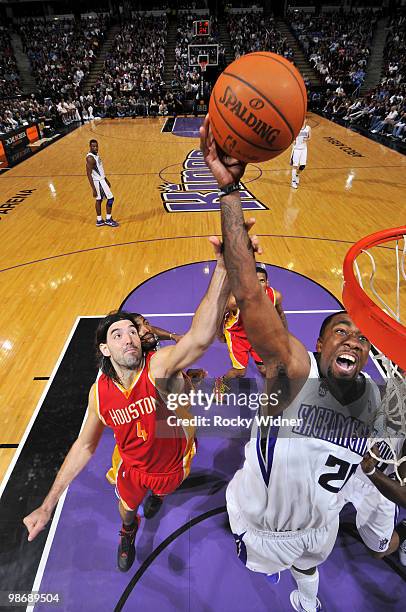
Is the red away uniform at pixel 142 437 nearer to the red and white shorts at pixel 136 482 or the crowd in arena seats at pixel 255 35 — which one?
the red and white shorts at pixel 136 482

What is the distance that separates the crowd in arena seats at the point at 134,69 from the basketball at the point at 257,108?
21.4 metres

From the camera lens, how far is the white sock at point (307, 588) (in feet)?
7.40

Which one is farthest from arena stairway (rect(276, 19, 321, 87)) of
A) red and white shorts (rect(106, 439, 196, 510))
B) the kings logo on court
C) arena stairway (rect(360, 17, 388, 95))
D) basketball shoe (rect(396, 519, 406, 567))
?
red and white shorts (rect(106, 439, 196, 510))

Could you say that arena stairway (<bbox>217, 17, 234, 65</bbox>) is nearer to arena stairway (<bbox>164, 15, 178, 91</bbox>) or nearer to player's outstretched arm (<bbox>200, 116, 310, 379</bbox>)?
arena stairway (<bbox>164, 15, 178, 91</bbox>)

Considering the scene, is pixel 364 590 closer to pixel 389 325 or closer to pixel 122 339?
pixel 389 325

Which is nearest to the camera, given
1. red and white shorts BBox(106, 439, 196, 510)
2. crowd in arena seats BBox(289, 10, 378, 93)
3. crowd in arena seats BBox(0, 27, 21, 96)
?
red and white shorts BBox(106, 439, 196, 510)

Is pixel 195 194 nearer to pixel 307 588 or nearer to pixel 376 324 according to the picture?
pixel 376 324

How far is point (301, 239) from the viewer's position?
23.6 ft

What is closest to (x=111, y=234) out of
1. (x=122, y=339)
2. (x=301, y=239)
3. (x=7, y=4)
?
(x=301, y=239)

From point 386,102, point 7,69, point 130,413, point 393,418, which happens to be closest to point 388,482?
point 393,418

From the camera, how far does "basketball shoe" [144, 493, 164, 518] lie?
289 centimetres

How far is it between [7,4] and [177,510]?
124 feet

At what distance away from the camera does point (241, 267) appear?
141 centimetres

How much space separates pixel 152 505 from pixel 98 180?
610cm
